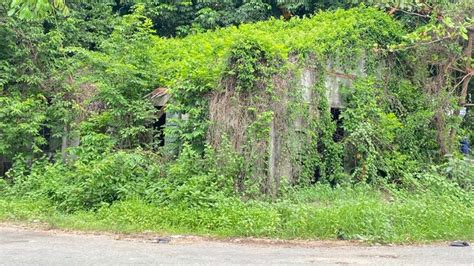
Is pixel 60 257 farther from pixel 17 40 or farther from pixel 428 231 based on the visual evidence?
pixel 17 40

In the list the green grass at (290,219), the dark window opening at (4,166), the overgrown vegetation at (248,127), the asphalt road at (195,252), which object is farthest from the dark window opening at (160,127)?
the dark window opening at (4,166)

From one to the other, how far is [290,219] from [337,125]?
467 cm

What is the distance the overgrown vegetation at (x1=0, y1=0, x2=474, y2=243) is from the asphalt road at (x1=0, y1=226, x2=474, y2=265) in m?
0.58

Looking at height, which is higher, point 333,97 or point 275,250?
point 333,97

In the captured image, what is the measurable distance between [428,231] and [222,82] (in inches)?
176

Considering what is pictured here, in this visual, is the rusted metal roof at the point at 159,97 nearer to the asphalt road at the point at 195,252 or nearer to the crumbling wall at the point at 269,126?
the crumbling wall at the point at 269,126

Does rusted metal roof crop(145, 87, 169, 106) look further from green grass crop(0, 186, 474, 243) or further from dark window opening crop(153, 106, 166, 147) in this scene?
green grass crop(0, 186, 474, 243)

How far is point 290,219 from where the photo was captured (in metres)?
8.43

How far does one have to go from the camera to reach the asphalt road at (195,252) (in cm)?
640

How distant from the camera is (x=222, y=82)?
32.6ft

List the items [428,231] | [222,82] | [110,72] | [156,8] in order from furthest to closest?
1. [156,8]
2. [110,72]
3. [222,82]
4. [428,231]

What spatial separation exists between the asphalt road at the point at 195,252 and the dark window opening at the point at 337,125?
490 cm

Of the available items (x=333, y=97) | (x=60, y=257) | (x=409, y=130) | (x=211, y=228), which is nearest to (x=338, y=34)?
(x=333, y=97)

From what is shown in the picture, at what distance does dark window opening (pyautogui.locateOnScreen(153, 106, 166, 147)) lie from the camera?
11324mm
